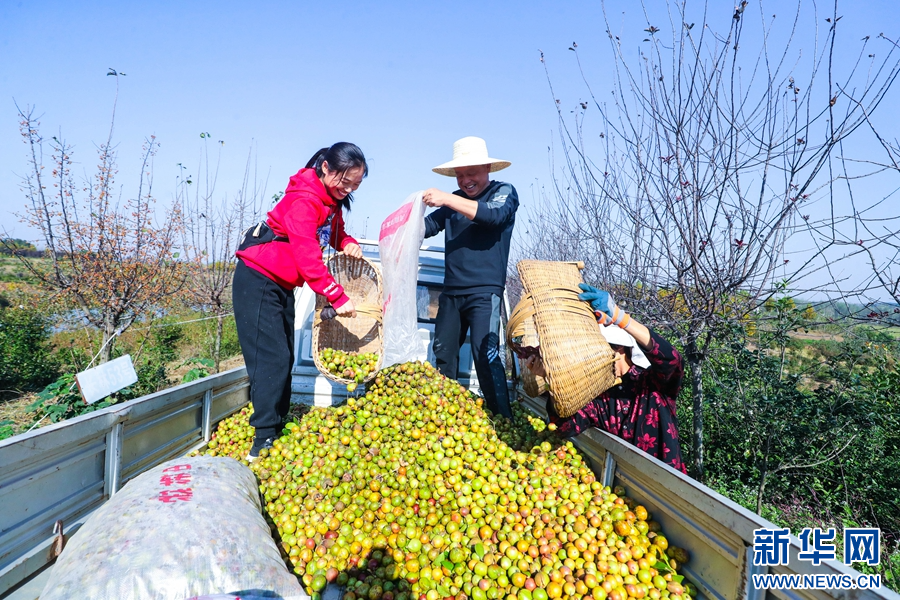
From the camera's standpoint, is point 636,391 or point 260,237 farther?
point 260,237

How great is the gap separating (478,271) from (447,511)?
6.24 feet

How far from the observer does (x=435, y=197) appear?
12.0ft

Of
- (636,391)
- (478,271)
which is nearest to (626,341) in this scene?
(636,391)

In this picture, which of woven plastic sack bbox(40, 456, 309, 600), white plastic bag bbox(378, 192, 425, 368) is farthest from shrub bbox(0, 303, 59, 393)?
woven plastic sack bbox(40, 456, 309, 600)

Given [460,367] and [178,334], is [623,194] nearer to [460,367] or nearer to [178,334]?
[460,367]

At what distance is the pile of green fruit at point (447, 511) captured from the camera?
88.0 inches

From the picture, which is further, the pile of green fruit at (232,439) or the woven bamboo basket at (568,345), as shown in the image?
the pile of green fruit at (232,439)

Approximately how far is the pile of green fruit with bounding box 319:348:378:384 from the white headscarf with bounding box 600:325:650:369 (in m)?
1.78

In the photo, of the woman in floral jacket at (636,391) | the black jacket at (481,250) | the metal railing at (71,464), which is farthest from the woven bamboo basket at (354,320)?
the woman in floral jacket at (636,391)

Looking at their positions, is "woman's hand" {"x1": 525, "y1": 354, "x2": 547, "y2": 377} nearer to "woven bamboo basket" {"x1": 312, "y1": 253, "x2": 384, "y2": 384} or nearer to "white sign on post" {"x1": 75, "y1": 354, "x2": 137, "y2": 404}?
"woven bamboo basket" {"x1": 312, "y1": 253, "x2": 384, "y2": 384}

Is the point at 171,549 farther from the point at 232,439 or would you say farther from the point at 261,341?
the point at 232,439

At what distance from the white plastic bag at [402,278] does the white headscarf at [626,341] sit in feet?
5.49

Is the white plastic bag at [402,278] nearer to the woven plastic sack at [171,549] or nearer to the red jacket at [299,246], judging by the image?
the red jacket at [299,246]

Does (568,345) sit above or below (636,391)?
Answer: above
